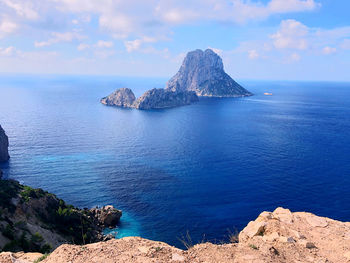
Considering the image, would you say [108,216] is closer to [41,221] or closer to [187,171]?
[41,221]

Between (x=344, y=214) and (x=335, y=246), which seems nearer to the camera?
(x=335, y=246)

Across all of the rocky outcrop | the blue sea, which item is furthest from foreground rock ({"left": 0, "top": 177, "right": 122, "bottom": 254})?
the blue sea

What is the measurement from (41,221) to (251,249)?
47987 mm

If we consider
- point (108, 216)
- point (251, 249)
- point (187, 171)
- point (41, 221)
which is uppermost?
point (251, 249)

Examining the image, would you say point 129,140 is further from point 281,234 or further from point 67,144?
point 281,234

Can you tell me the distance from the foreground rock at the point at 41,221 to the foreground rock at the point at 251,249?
77.5 ft

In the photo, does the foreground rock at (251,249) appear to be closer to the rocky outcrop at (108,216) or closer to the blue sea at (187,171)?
the blue sea at (187,171)

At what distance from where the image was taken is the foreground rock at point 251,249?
52.8 feet

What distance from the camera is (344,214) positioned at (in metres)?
67.0

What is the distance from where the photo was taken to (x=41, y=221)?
5100cm

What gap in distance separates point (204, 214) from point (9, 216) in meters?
45.2

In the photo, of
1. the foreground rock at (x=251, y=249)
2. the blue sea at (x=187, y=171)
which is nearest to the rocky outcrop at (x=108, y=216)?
the blue sea at (x=187, y=171)

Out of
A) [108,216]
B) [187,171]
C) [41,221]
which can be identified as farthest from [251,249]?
[187,171]

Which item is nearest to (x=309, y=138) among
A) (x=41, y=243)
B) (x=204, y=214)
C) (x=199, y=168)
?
(x=199, y=168)
